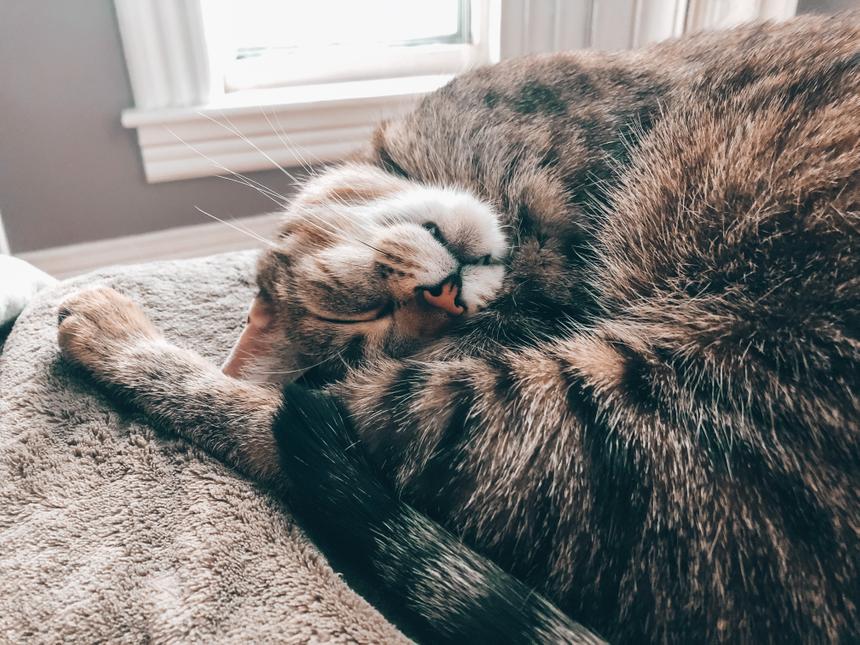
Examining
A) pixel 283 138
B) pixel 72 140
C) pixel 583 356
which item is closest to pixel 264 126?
pixel 283 138

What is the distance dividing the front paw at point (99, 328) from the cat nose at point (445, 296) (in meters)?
0.35

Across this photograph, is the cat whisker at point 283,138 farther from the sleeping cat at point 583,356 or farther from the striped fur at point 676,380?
the striped fur at point 676,380

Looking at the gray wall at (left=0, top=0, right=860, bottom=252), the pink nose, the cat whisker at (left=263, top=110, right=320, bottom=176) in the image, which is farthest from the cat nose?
the gray wall at (left=0, top=0, right=860, bottom=252)

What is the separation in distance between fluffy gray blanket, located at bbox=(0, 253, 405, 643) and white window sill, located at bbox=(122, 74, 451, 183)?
0.75 m

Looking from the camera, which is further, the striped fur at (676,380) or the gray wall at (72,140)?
the gray wall at (72,140)

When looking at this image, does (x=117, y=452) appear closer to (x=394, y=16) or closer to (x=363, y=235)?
(x=363, y=235)

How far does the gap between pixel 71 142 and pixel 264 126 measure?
40 cm

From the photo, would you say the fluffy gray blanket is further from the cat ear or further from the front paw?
the cat ear

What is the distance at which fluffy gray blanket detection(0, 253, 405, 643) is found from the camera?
1.65ft

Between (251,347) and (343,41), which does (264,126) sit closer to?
(343,41)

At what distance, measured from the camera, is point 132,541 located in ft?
1.88

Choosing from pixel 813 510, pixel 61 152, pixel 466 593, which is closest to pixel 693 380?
pixel 813 510

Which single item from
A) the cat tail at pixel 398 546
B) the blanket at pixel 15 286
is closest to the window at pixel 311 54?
the blanket at pixel 15 286

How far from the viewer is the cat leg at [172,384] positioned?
0.67 meters
